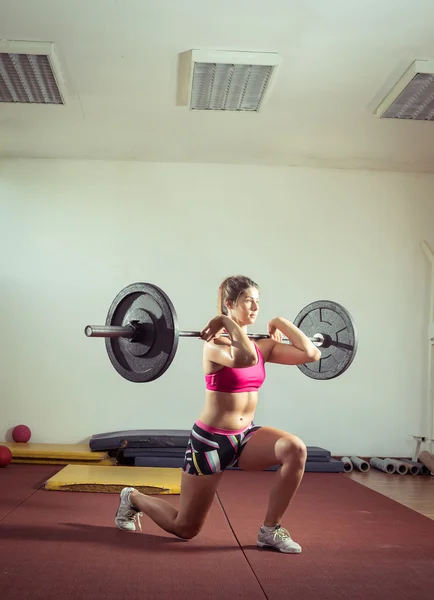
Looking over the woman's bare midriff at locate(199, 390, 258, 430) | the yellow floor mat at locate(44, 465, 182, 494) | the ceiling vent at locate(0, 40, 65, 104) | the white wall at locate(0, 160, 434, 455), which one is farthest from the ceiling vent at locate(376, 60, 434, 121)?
the yellow floor mat at locate(44, 465, 182, 494)

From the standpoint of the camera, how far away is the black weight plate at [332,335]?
342cm

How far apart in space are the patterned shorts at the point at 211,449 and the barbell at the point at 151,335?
33 centimetres

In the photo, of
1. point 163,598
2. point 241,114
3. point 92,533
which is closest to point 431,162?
point 241,114

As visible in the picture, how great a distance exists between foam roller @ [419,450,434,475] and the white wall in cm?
48

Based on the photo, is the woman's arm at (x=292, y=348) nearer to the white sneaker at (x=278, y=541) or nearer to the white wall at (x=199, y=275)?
the white sneaker at (x=278, y=541)

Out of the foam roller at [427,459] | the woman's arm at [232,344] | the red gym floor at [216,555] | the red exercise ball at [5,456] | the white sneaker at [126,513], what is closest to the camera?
the red gym floor at [216,555]

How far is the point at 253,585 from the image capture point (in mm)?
2443

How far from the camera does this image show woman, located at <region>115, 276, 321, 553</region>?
9.48 feet

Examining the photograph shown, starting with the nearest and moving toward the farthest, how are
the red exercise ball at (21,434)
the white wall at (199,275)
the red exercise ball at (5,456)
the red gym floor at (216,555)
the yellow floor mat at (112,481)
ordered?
the red gym floor at (216,555) → the yellow floor mat at (112,481) → the red exercise ball at (5,456) → the red exercise ball at (21,434) → the white wall at (199,275)

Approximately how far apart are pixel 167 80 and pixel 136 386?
288cm

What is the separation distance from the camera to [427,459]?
599cm

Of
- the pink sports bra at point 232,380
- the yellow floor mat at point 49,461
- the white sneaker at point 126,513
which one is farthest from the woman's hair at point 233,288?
the yellow floor mat at point 49,461

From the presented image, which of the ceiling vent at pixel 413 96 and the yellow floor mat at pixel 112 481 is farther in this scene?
the ceiling vent at pixel 413 96

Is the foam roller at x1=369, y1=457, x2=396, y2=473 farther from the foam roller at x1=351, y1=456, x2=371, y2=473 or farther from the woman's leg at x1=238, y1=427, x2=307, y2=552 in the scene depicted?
the woman's leg at x1=238, y1=427, x2=307, y2=552
